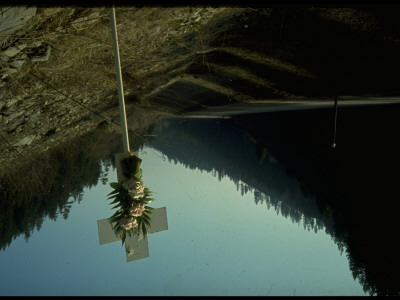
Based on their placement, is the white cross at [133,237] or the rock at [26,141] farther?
the rock at [26,141]

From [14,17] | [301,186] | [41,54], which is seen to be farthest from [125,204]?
[301,186]

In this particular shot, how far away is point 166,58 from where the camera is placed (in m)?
6.68

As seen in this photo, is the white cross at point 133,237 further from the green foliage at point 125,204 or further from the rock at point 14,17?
the rock at point 14,17

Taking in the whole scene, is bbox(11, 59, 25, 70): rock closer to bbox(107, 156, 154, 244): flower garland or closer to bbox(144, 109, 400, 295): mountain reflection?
bbox(107, 156, 154, 244): flower garland

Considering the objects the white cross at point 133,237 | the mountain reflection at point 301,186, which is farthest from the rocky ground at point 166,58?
the white cross at point 133,237

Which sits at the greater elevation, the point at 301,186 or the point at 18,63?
the point at 18,63

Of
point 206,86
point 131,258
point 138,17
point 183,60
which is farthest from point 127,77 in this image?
point 131,258

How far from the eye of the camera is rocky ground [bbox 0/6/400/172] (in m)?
3.91

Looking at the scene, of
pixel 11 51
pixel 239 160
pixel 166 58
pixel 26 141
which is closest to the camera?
pixel 11 51

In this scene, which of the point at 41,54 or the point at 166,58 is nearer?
the point at 41,54

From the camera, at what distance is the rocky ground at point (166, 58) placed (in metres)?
3.91

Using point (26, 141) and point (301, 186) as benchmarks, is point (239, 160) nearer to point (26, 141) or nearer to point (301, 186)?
point (301, 186)

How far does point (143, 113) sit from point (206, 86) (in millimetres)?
2071

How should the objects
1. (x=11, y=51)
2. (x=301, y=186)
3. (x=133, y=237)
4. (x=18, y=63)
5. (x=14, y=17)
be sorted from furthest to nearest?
(x=301, y=186) → (x=18, y=63) → (x=11, y=51) → (x=133, y=237) → (x=14, y=17)
